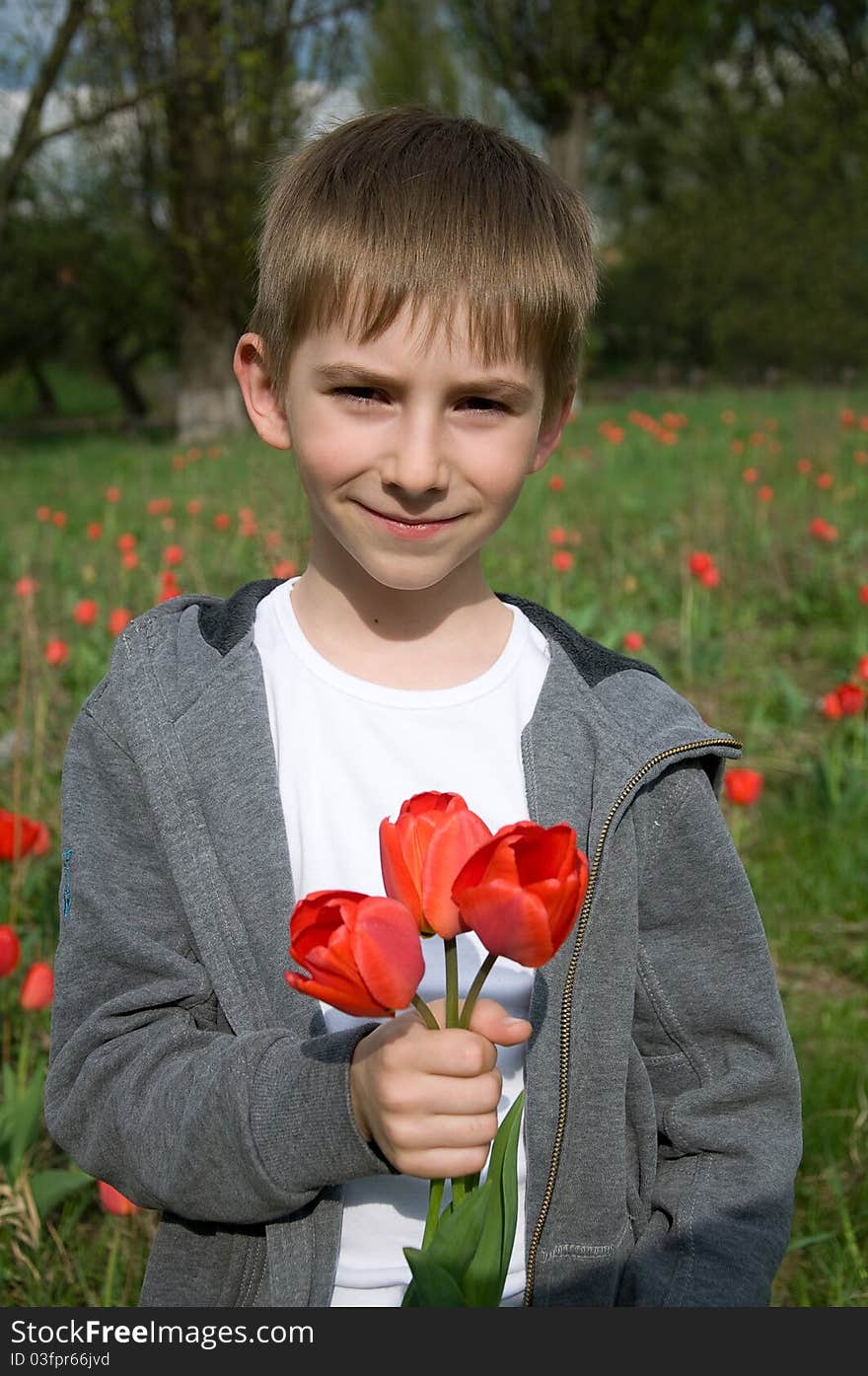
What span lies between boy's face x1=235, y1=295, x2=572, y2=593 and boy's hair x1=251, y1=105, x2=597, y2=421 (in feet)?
0.07

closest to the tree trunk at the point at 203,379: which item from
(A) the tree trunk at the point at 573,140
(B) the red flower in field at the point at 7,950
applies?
(A) the tree trunk at the point at 573,140

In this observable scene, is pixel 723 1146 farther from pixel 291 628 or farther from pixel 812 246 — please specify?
pixel 812 246

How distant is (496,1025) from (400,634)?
2.01 feet

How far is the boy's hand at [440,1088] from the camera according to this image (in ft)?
2.77

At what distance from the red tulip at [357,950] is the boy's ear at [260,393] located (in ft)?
2.31

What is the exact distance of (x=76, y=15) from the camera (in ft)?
33.4

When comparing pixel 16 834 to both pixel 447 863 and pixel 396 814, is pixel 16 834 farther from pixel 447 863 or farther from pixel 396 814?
pixel 447 863

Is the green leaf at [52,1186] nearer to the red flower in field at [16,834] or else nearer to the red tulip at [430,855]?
the red flower in field at [16,834]

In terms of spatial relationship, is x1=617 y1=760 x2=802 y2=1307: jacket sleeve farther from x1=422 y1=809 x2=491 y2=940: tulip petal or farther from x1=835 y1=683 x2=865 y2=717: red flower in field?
x1=835 y1=683 x2=865 y2=717: red flower in field

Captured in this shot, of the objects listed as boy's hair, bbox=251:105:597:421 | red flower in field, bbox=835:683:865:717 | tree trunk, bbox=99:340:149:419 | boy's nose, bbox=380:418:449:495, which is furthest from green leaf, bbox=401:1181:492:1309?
tree trunk, bbox=99:340:149:419

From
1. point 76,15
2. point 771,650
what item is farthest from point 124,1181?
point 76,15

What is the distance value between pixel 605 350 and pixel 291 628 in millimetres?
28859

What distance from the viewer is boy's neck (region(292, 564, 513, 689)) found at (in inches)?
54.9

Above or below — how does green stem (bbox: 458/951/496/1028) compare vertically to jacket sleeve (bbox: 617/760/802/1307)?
above
